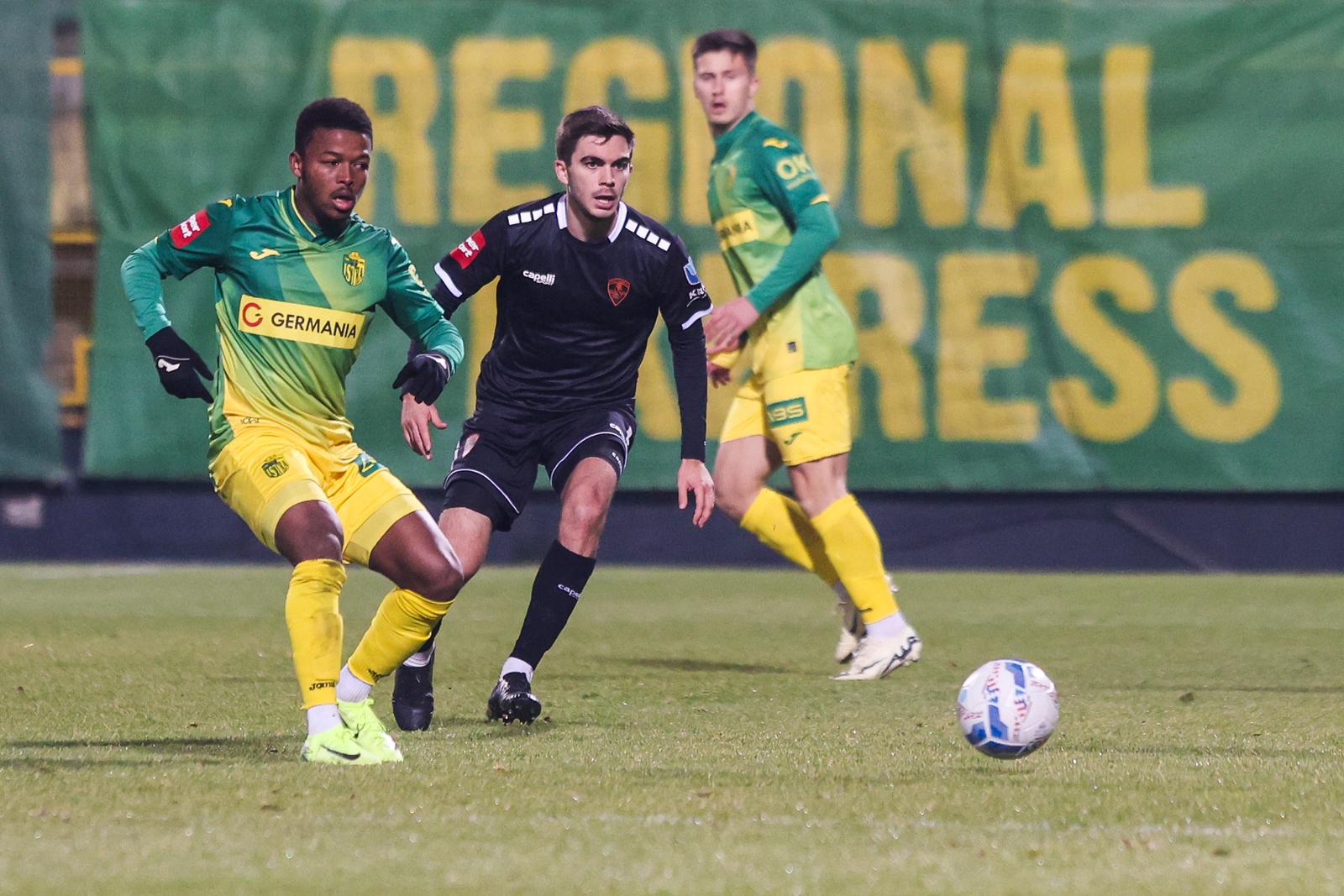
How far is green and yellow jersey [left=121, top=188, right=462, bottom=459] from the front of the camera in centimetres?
578

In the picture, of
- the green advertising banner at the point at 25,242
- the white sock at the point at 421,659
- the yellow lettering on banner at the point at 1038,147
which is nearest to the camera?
the white sock at the point at 421,659

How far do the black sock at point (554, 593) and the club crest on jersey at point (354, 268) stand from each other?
3.51ft

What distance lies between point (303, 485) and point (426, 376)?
1.49 feet

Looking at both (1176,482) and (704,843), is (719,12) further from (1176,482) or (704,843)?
(704,843)

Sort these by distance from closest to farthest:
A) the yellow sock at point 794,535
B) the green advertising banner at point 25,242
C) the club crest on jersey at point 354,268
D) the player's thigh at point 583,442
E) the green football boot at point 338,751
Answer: the green football boot at point 338,751 < the club crest on jersey at point 354,268 < the player's thigh at point 583,442 < the yellow sock at point 794,535 < the green advertising banner at point 25,242

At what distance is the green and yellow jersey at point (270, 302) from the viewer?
5.78m

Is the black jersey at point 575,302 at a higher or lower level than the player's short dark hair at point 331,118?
lower

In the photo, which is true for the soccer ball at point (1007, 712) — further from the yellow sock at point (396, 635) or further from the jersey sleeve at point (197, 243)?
the jersey sleeve at point (197, 243)

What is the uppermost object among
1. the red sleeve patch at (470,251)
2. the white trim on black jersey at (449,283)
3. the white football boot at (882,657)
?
the red sleeve patch at (470,251)

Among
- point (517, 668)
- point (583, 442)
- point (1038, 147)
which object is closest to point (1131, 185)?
point (1038, 147)

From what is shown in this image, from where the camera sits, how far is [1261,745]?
5.79 meters

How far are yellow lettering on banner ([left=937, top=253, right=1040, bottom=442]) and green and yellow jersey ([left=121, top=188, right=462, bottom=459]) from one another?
740 cm

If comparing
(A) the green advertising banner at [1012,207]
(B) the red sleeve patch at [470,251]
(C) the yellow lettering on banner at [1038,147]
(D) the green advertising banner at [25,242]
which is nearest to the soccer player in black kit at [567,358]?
(B) the red sleeve patch at [470,251]

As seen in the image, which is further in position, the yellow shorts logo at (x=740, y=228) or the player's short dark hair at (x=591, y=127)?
the yellow shorts logo at (x=740, y=228)
